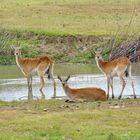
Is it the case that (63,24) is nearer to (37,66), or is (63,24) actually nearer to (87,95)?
(37,66)

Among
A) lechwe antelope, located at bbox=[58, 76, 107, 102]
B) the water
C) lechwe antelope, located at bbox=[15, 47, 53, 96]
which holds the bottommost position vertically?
the water

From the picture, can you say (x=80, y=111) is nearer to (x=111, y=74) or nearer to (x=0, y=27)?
(x=111, y=74)

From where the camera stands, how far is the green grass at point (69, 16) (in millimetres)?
31422

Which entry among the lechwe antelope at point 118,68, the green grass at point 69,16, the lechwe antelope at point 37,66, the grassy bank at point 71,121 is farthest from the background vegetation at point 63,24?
the grassy bank at point 71,121

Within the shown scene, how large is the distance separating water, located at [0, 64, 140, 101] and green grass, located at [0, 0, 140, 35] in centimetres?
374

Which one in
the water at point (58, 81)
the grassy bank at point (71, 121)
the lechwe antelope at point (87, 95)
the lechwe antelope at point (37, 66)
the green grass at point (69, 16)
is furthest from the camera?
the green grass at point (69, 16)

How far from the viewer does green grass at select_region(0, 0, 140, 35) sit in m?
31.4

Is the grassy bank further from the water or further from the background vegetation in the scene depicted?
the background vegetation

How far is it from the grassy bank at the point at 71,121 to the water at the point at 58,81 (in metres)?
3.86

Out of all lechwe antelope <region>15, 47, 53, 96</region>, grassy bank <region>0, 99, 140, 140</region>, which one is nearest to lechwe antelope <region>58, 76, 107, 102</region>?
grassy bank <region>0, 99, 140, 140</region>

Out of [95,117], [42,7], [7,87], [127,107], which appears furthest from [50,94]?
[42,7]

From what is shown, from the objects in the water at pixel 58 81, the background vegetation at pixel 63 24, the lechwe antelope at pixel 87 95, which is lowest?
the water at pixel 58 81

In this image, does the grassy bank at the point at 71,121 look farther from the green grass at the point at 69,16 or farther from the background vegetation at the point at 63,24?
the green grass at the point at 69,16

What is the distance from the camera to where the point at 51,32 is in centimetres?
3036
